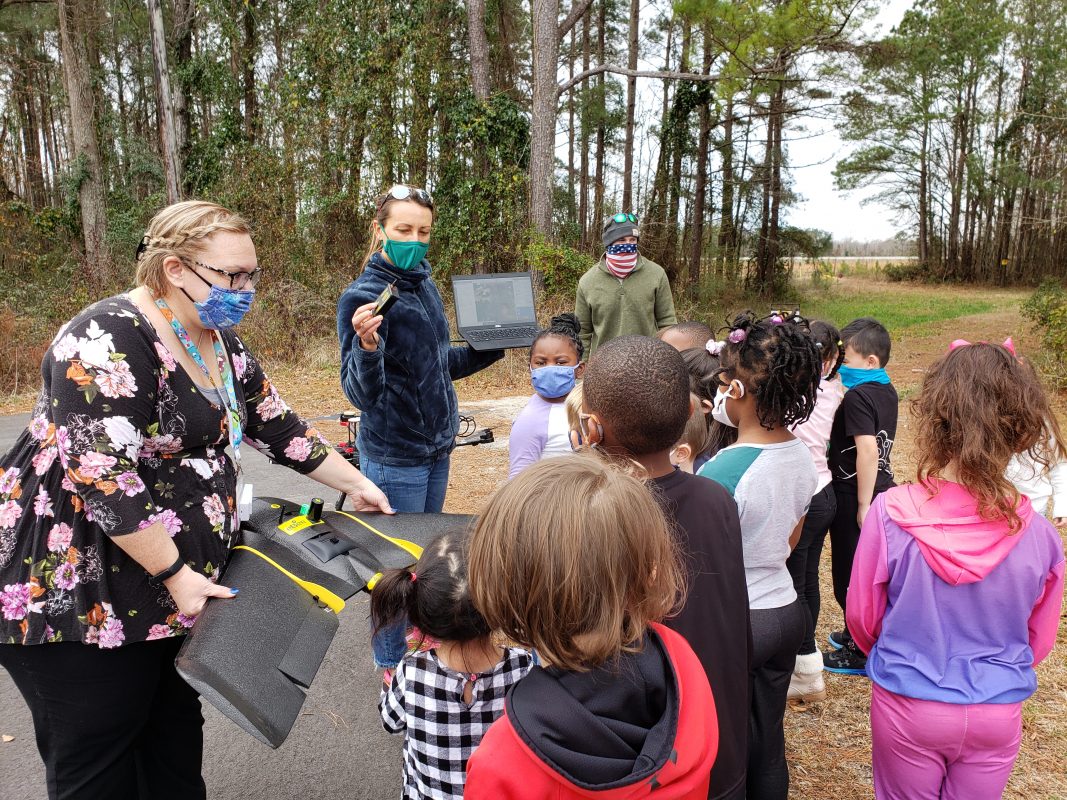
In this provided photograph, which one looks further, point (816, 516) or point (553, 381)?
point (816, 516)

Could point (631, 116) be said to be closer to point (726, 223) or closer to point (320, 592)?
point (726, 223)

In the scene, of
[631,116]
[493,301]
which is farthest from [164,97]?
[493,301]

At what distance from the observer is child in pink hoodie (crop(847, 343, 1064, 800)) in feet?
6.06

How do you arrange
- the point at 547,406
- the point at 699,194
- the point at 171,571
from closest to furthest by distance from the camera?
the point at 171,571
the point at 547,406
the point at 699,194

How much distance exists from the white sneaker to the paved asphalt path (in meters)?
1.65

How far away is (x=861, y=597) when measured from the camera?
6.56ft

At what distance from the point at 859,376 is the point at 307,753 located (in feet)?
9.16

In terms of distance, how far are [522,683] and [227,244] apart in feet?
4.52

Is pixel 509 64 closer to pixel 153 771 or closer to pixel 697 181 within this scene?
pixel 697 181

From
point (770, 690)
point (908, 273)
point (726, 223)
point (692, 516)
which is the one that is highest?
point (726, 223)

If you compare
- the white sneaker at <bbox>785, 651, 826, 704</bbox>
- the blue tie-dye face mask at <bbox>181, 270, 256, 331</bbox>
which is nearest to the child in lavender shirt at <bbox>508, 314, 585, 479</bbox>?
the blue tie-dye face mask at <bbox>181, 270, 256, 331</bbox>

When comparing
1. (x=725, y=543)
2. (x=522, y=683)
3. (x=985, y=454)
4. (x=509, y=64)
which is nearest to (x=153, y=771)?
(x=522, y=683)

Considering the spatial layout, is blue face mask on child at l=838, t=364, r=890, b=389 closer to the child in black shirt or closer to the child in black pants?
the child in black pants

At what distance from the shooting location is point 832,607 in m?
4.05
